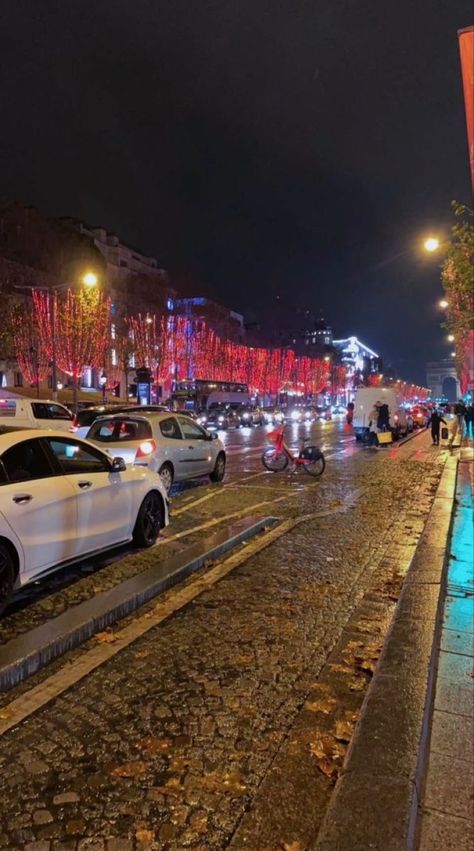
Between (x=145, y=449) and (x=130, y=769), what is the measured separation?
793 cm

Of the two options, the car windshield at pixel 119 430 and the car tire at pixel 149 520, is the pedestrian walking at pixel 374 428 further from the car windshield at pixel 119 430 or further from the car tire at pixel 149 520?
the car tire at pixel 149 520

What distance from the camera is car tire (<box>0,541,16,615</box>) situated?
476cm

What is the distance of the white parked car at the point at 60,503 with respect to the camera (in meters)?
4.89

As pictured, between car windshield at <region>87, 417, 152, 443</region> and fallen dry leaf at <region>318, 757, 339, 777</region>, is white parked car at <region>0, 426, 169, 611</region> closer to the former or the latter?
fallen dry leaf at <region>318, 757, 339, 777</region>

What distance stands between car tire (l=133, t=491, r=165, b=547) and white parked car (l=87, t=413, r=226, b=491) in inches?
124

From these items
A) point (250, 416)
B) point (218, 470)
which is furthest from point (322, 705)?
point (250, 416)

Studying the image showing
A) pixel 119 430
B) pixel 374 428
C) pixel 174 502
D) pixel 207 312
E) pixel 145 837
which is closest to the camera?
pixel 145 837

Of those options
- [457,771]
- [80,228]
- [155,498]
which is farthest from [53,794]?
[80,228]

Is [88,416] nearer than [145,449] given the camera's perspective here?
No

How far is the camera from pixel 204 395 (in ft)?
166

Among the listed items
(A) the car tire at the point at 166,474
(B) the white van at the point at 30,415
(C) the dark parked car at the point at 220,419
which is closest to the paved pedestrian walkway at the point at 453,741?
(A) the car tire at the point at 166,474

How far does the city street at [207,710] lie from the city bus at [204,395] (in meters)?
39.7

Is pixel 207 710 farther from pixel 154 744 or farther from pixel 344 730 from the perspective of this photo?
pixel 344 730

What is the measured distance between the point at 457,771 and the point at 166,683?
1825 mm
